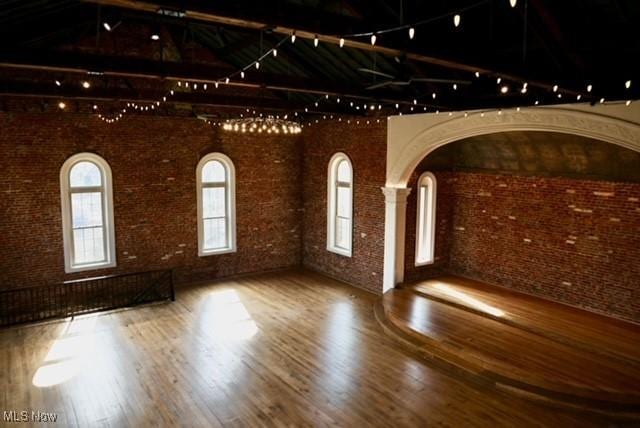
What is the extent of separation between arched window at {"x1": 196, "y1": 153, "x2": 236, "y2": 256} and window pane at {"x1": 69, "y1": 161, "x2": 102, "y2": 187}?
2.16 m

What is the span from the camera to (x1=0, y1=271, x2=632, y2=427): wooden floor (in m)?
5.62

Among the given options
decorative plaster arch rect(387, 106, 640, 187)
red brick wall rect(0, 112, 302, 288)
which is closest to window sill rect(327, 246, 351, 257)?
red brick wall rect(0, 112, 302, 288)

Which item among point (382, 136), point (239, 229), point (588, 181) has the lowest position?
point (239, 229)

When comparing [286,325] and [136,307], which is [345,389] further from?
[136,307]

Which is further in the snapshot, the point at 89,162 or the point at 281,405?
the point at 89,162

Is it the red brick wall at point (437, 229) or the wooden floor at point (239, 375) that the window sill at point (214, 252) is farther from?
the red brick wall at point (437, 229)

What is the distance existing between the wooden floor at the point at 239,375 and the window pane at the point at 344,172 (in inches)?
125

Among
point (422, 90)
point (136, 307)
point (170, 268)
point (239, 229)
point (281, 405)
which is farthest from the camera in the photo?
point (239, 229)

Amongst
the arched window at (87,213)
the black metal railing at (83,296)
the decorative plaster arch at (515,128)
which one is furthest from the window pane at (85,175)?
the decorative plaster arch at (515,128)

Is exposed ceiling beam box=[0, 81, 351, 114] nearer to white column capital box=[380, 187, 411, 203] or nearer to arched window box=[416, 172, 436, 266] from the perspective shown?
white column capital box=[380, 187, 411, 203]

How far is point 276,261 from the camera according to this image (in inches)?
490

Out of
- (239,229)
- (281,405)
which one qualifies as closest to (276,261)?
(239,229)

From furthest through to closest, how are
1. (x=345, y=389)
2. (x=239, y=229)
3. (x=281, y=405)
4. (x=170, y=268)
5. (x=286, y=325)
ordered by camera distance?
(x=239, y=229)
(x=170, y=268)
(x=286, y=325)
(x=345, y=389)
(x=281, y=405)

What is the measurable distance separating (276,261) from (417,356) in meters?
5.85
